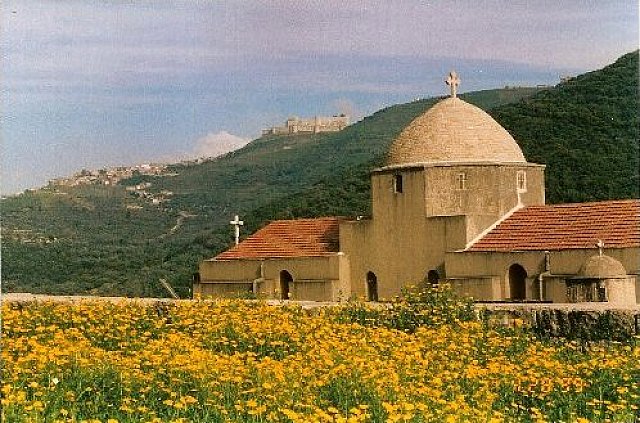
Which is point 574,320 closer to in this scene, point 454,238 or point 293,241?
point 454,238

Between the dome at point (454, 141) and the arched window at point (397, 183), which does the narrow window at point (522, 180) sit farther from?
the arched window at point (397, 183)

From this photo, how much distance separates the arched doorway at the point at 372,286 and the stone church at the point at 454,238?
0.03m

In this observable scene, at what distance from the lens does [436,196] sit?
925 inches

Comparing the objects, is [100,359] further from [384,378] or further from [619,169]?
[619,169]

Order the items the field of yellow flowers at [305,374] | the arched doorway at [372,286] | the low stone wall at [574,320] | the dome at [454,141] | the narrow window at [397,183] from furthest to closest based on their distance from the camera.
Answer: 1. the arched doorway at [372,286]
2. the narrow window at [397,183]
3. the dome at [454,141]
4. the low stone wall at [574,320]
5. the field of yellow flowers at [305,374]

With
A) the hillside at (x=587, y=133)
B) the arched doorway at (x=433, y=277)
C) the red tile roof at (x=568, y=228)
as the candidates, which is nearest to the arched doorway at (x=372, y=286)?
the arched doorway at (x=433, y=277)

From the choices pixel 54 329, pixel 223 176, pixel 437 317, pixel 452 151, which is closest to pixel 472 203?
pixel 452 151

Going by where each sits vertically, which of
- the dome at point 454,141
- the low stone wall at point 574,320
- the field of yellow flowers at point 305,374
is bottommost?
the field of yellow flowers at point 305,374

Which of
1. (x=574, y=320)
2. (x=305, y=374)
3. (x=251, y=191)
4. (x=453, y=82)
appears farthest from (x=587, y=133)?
(x=251, y=191)

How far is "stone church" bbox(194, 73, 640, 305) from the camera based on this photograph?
21000 millimetres

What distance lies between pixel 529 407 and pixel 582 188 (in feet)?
98.6

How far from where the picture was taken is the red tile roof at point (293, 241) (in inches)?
1013

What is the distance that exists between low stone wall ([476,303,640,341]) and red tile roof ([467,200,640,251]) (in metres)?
9.03

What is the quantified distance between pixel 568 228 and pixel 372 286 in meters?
5.40
